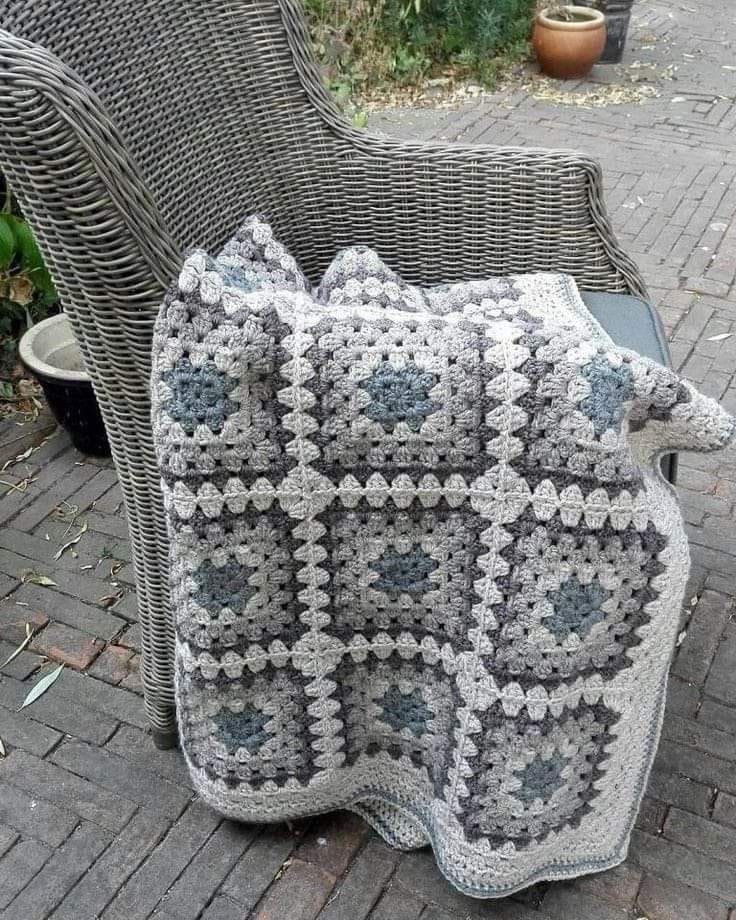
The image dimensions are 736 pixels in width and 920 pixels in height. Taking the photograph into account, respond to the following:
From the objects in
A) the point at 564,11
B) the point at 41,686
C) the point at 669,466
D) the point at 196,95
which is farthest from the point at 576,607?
the point at 564,11

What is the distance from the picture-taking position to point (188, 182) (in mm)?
1688

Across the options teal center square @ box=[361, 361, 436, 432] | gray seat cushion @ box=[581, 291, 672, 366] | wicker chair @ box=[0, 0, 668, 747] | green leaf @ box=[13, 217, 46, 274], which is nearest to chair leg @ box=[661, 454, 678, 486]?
gray seat cushion @ box=[581, 291, 672, 366]

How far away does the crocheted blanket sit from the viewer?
125 cm

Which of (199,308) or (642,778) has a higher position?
(199,308)

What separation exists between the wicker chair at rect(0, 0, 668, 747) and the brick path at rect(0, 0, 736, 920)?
204 millimetres

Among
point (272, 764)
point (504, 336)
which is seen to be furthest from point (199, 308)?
point (272, 764)

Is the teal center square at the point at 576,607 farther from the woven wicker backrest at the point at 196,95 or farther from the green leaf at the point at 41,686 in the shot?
the green leaf at the point at 41,686

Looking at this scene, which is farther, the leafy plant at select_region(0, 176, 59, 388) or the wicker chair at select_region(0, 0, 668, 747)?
the leafy plant at select_region(0, 176, 59, 388)

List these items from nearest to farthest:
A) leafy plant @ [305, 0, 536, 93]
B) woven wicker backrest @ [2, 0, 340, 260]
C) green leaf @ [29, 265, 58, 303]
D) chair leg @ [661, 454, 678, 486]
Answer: woven wicker backrest @ [2, 0, 340, 260]
chair leg @ [661, 454, 678, 486]
green leaf @ [29, 265, 58, 303]
leafy plant @ [305, 0, 536, 93]

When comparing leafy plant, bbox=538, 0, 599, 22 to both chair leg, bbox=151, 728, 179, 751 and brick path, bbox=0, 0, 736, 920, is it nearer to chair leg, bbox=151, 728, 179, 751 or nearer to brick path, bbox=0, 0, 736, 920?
brick path, bbox=0, 0, 736, 920

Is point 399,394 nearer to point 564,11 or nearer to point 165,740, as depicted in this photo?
point 165,740

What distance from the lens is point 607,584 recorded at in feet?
4.32

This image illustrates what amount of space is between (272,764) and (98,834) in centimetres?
41

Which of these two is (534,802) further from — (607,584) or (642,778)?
(607,584)
